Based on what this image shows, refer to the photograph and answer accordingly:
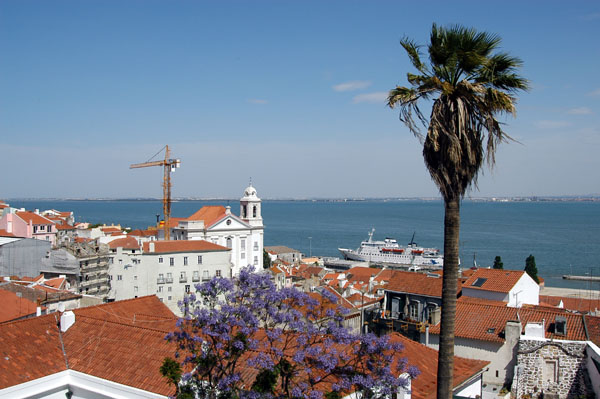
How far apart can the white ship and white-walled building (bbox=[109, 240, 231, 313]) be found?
65659mm

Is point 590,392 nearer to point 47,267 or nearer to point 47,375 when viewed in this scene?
point 47,375

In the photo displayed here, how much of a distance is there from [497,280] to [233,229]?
42.8 metres

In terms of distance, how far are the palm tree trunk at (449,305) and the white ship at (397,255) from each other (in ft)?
325

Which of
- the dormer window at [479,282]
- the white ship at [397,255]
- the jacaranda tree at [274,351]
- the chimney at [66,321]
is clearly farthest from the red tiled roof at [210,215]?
the jacaranda tree at [274,351]

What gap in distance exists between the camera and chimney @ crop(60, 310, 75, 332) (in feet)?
55.4

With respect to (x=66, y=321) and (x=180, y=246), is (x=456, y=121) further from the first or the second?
(x=180, y=246)

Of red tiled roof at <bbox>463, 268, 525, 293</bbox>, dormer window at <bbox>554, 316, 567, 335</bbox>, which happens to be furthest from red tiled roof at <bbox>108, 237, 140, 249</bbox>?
dormer window at <bbox>554, 316, 567, 335</bbox>

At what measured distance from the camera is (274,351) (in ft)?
34.1

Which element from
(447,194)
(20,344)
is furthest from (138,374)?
(447,194)

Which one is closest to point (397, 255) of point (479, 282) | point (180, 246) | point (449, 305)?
point (180, 246)

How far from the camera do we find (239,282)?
11.8 metres

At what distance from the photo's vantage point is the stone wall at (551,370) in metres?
17.8

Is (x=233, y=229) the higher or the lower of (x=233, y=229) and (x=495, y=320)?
the higher

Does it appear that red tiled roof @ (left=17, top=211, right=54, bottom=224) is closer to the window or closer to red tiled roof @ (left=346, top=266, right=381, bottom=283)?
red tiled roof @ (left=346, top=266, right=381, bottom=283)
